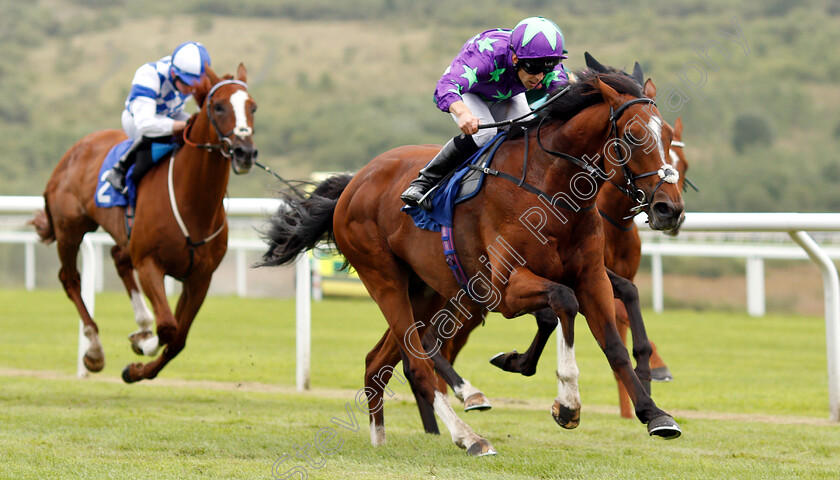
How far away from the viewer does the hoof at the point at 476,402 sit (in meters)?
4.37

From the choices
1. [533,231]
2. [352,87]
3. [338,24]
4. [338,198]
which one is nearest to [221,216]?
[338,198]

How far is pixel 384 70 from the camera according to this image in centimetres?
5656

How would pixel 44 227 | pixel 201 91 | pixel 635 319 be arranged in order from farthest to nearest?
pixel 44 227 → pixel 201 91 → pixel 635 319

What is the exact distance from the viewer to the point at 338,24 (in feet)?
214

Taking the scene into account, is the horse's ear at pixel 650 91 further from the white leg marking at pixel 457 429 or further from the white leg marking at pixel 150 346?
the white leg marking at pixel 150 346

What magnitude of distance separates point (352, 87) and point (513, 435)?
50565 mm

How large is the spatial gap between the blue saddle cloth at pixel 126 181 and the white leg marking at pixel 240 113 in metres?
0.65

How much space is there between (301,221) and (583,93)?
204 centimetres

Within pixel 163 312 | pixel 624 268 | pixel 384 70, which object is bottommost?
pixel 163 312

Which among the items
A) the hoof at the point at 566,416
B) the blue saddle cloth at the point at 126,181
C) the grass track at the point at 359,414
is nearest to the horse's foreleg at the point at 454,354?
the grass track at the point at 359,414

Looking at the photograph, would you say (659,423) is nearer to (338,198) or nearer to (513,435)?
(513,435)

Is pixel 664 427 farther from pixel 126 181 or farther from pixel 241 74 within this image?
pixel 126 181

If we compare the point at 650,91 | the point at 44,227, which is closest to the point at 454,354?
the point at 650,91

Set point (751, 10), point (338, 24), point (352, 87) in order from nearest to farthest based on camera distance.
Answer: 1. point (751, 10)
2. point (352, 87)
3. point (338, 24)
